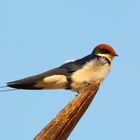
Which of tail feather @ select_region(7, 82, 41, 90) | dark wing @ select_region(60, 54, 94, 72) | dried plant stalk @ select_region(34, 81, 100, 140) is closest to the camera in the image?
dried plant stalk @ select_region(34, 81, 100, 140)

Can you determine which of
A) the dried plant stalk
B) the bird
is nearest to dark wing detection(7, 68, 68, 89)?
the bird

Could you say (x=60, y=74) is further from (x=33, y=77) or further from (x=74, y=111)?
(x=74, y=111)

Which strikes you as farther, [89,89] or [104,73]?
[104,73]

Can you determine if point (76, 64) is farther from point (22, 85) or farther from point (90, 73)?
point (22, 85)

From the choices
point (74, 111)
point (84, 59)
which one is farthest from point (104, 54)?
point (74, 111)

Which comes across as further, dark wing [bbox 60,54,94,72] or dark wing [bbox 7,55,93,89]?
dark wing [bbox 60,54,94,72]

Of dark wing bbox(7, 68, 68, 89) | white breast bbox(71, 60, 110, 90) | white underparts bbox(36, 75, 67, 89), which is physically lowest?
white breast bbox(71, 60, 110, 90)

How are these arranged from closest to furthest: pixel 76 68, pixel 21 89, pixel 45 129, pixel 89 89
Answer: pixel 45 129, pixel 89 89, pixel 21 89, pixel 76 68

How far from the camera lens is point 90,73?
5578mm

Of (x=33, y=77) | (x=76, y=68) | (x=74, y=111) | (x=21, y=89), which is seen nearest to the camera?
(x=74, y=111)

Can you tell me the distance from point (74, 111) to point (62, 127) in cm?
17

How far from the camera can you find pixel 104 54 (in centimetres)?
587

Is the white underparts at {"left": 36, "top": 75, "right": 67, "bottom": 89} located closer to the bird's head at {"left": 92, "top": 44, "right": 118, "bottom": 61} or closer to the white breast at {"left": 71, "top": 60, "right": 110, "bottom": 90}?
the white breast at {"left": 71, "top": 60, "right": 110, "bottom": 90}

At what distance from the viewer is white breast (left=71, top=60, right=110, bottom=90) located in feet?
18.0
